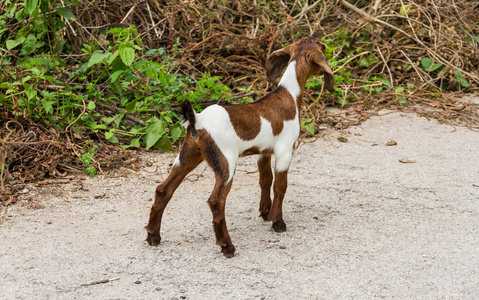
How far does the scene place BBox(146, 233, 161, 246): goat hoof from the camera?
11.7 ft

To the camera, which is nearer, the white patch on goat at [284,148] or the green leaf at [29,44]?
the white patch on goat at [284,148]

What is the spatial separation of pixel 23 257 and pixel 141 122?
2.25 meters

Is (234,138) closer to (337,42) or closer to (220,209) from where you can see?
(220,209)

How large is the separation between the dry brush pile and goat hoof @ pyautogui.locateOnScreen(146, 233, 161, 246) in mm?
2736

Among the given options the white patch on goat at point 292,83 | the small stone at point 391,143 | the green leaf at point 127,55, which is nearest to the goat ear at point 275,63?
the white patch on goat at point 292,83

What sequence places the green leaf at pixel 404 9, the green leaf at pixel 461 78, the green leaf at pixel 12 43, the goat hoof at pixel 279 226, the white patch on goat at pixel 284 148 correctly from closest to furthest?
the white patch on goat at pixel 284 148 < the goat hoof at pixel 279 226 < the green leaf at pixel 12 43 < the green leaf at pixel 461 78 < the green leaf at pixel 404 9

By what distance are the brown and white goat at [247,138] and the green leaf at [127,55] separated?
1628 mm

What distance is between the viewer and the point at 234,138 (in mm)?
3432

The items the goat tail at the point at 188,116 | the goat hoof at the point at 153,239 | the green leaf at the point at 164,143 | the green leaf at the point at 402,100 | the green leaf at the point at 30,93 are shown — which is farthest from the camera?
the green leaf at the point at 402,100

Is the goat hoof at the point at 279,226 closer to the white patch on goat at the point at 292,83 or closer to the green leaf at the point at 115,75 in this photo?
the white patch on goat at the point at 292,83

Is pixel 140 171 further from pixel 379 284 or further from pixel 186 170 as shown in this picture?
pixel 379 284

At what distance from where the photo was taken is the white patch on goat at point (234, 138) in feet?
11.1

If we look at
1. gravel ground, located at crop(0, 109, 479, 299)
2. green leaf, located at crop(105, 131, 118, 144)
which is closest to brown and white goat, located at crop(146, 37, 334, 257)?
gravel ground, located at crop(0, 109, 479, 299)

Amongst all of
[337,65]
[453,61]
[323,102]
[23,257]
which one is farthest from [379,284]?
[453,61]
